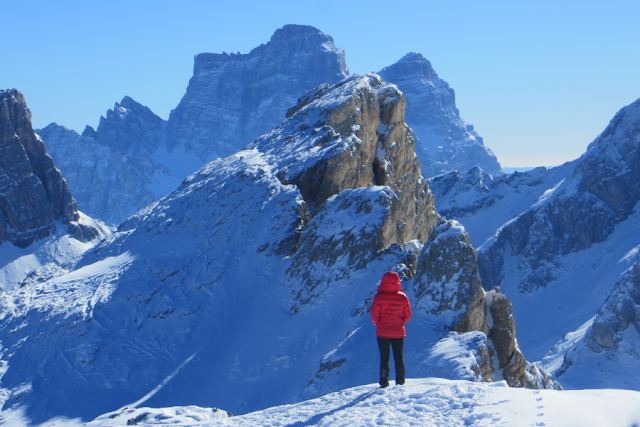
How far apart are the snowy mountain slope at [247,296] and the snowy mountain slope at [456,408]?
613cm

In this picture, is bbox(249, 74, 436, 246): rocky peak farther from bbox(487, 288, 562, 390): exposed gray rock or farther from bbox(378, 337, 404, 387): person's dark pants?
bbox(378, 337, 404, 387): person's dark pants

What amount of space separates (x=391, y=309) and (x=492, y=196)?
170 meters

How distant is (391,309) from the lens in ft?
36.4

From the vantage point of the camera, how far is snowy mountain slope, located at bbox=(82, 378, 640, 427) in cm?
738

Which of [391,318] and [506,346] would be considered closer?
[391,318]

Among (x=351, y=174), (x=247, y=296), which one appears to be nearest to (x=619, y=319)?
(x=351, y=174)

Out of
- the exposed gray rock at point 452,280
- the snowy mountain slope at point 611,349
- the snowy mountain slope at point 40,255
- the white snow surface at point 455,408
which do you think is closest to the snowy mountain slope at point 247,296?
the exposed gray rock at point 452,280

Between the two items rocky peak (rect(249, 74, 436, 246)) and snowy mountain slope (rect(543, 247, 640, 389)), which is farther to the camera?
snowy mountain slope (rect(543, 247, 640, 389))

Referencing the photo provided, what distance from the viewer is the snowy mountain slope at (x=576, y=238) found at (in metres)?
115

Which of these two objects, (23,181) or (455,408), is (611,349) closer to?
(455,408)

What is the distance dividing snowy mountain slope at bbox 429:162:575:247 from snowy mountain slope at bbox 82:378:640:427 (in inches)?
5961

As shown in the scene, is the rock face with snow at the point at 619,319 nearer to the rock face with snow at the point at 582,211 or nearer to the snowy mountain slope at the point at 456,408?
the rock face with snow at the point at 582,211

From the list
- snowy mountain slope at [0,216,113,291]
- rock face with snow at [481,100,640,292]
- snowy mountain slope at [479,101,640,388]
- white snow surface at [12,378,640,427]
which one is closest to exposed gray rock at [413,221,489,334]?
white snow surface at [12,378,640,427]

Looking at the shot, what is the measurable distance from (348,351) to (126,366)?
12081 mm
